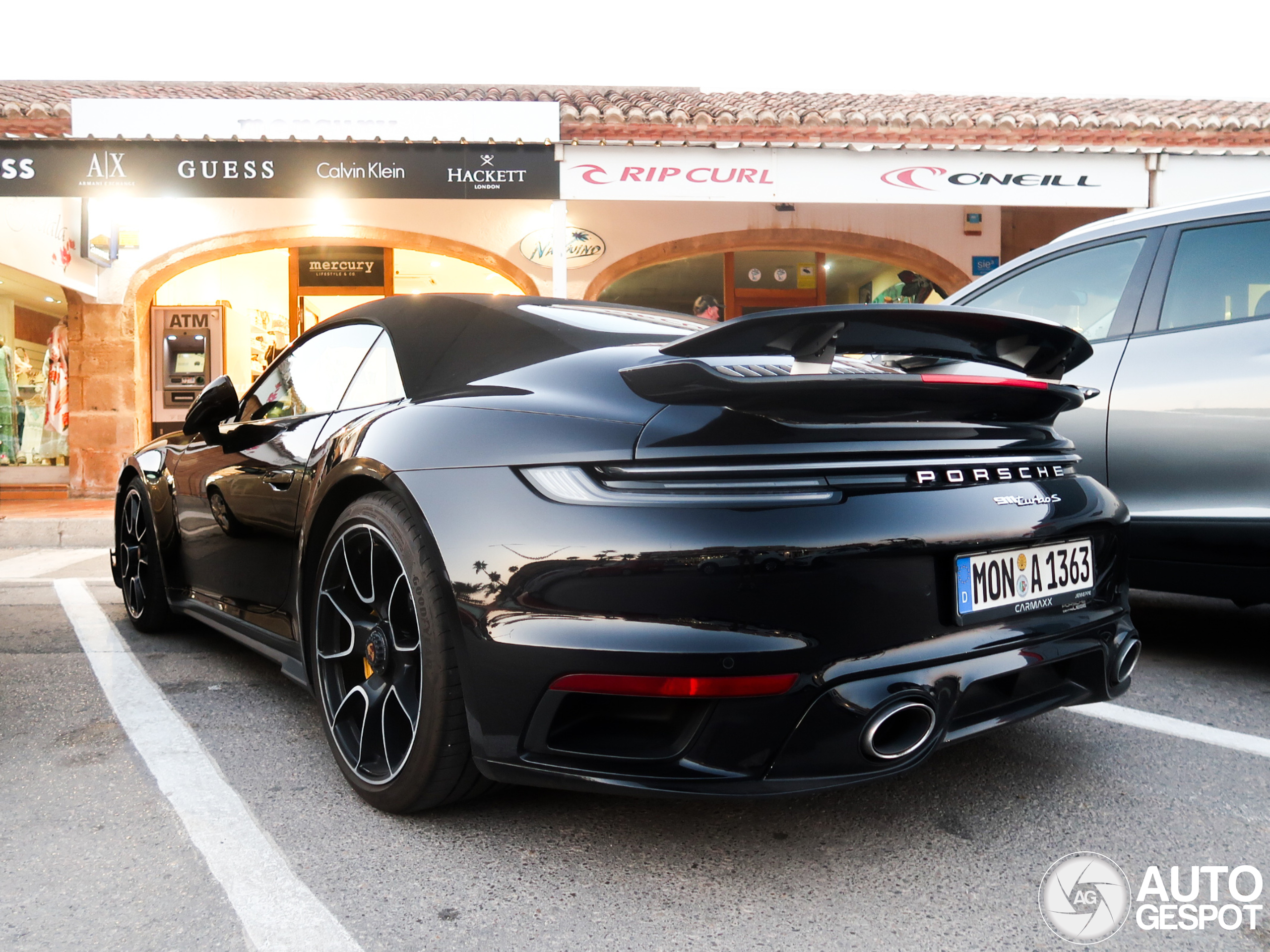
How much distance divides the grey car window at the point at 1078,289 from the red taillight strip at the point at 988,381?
1.43 m

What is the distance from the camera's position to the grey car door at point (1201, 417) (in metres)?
2.78

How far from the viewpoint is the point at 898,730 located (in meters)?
1.63

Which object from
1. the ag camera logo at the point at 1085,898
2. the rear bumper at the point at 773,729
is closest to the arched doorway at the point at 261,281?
the rear bumper at the point at 773,729

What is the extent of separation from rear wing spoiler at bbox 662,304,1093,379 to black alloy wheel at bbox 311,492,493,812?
2.26 ft

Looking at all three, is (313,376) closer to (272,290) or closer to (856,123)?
(856,123)

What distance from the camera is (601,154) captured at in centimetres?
905

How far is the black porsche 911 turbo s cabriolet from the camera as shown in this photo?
61.4 inches

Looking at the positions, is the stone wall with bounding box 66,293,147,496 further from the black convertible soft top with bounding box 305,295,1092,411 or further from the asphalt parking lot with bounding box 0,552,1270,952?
the black convertible soft top with bounding box 305,295,1092,411

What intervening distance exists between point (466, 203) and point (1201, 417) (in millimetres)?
9763

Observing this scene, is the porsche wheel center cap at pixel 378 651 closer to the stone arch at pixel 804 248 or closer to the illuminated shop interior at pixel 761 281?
the stone arch at pixel 804 248

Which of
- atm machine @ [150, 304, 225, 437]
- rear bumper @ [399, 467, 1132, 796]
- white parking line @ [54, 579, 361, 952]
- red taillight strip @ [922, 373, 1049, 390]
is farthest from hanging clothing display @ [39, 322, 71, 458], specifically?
red taillight strip @ [922, 373, 1049, 390]

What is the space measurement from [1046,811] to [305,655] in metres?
1.77

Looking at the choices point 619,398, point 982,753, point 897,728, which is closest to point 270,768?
point 619,398

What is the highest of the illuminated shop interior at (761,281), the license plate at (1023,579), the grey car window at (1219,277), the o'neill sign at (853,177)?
the o'neill sign at (853,177)
